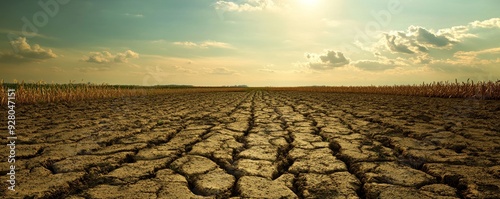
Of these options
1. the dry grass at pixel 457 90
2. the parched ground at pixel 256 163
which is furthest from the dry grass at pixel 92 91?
the parched ground at pixel 256 163

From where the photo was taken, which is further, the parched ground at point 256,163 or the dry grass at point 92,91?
the dry grass at point 92,91

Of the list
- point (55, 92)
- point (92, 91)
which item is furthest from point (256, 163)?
point (92, 91)

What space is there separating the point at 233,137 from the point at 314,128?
1.40m

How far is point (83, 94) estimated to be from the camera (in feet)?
39.0

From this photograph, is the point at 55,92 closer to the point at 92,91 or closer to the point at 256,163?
the point at 92,91

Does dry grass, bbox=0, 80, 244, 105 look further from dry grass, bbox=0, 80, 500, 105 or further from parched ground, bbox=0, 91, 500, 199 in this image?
parched ground, bbox=0, 91, 500, 199

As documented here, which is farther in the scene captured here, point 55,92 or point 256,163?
point 55,92

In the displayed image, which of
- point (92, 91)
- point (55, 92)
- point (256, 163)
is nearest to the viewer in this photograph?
point (256, 163)

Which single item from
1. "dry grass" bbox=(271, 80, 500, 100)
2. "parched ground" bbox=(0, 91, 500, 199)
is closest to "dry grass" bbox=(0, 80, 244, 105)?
"parched ground" bbox=(0, 91, 500, 199)

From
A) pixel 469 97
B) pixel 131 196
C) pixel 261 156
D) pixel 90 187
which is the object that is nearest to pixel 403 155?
pixel 261 156

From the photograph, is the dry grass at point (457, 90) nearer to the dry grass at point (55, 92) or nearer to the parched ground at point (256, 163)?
the parched ground at point (256, 163)

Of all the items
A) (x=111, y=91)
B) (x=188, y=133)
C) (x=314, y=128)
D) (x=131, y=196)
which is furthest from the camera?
(x=111, y=91)

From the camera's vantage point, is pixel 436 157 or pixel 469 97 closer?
pixel 436 157

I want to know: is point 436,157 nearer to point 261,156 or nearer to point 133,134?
point 261,156
